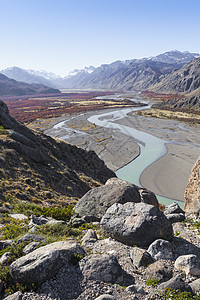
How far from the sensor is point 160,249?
962cm

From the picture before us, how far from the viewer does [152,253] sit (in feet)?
31.2

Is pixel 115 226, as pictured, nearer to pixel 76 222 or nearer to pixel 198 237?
pixel 76 222

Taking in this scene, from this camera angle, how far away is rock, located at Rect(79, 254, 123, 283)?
311 inches

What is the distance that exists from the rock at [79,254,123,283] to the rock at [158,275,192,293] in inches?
63.1

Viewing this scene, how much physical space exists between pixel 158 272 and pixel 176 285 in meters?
0.86

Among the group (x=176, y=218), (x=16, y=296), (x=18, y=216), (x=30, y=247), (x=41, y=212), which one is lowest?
(x=41, y=212)

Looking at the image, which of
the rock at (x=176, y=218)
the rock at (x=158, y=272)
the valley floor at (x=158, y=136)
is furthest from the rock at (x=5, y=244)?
the valley floor at (x=158, y=136)

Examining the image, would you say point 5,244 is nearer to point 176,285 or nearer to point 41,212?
point 41,212

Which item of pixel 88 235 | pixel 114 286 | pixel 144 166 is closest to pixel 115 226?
pixel 88 235

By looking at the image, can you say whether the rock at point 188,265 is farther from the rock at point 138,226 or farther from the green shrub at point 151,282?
the rock at point 138,226

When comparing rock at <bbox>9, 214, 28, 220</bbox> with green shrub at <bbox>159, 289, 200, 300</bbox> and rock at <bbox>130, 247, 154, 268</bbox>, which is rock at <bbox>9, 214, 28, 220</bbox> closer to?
rock at <bbox>130, 247, 154, 268</bbox>

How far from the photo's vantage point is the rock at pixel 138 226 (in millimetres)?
10289

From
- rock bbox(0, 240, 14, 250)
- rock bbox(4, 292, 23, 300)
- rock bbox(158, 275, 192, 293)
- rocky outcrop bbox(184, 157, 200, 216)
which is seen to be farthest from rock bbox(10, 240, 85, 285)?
rocky outcrop bbox(184, 157, 200, 216)

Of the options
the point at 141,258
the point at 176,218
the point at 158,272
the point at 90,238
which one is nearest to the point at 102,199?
the point at 90,238
